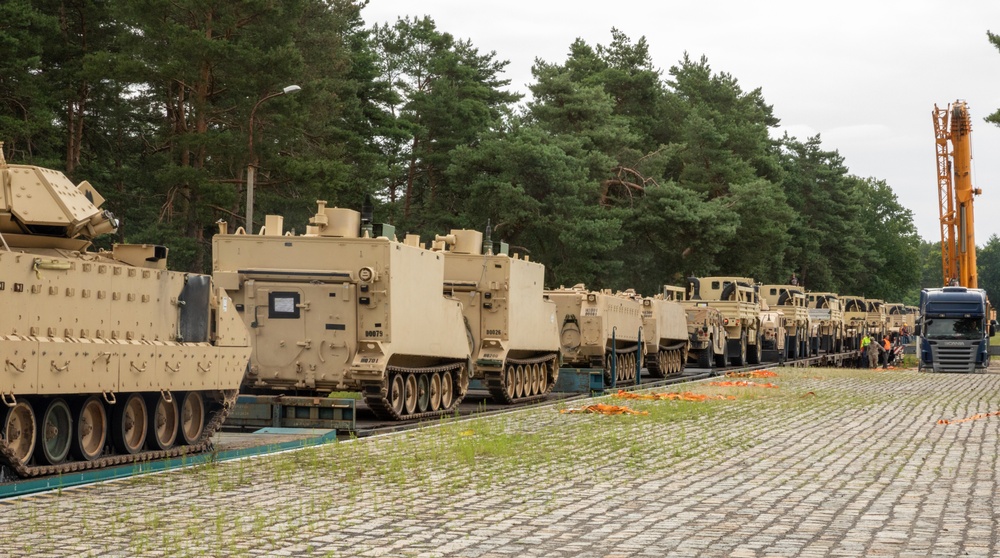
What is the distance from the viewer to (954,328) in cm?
4472

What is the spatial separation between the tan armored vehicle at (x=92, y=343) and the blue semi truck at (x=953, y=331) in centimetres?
3337

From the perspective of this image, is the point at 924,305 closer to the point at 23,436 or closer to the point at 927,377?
the point at 927,377

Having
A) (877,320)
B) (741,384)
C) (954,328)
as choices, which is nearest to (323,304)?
(741,384)

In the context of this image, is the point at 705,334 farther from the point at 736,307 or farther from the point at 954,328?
the point at 954,328

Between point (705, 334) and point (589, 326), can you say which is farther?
point (705, 334)

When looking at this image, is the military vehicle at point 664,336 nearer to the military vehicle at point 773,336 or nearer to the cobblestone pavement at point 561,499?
the military vehicle at point 773,336

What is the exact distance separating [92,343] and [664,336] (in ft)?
83.6

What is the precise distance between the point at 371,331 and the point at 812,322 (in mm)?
42681

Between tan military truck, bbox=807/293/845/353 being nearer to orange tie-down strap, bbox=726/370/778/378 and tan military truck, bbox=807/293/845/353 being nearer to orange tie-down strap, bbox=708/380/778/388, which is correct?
orange tie-down strap, bbox=726/370/778/378

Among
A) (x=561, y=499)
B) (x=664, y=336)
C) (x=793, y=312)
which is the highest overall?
(x=793, y=312)

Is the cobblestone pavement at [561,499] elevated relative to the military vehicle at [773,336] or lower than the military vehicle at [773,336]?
lower

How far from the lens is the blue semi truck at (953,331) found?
44125 mm

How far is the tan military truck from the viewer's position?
6174 cm

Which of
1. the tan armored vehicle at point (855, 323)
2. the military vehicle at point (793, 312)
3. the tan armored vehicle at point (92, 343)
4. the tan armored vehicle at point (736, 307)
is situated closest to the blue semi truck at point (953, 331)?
the tan armored vehicle at point (736, 307)
